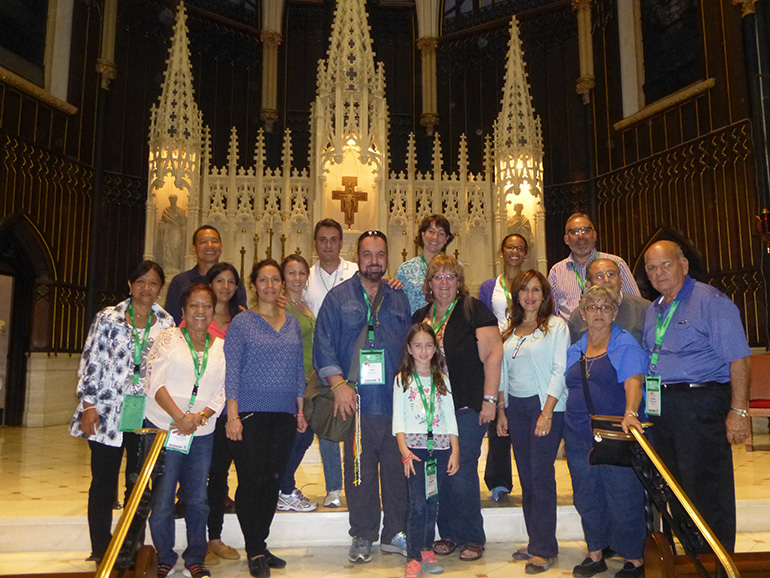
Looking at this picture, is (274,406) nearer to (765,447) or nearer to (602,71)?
(765,447)

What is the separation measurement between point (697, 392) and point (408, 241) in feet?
18.0

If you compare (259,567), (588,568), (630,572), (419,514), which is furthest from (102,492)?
(630,572)

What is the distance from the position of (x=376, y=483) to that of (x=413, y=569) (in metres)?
0.46

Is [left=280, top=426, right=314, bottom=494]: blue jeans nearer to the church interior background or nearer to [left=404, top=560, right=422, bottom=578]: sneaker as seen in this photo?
[left=404, top=560, right=422, bottom=578]: sneaker

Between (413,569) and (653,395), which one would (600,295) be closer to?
(653,395)

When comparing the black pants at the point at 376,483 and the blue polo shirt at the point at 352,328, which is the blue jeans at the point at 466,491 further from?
the blue polo shirt at the point at 352,328

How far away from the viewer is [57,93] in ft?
28.2

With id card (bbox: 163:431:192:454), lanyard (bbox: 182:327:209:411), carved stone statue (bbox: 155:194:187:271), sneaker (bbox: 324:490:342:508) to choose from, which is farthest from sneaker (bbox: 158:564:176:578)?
carved stone statue (bbox: 155:194:187:271)

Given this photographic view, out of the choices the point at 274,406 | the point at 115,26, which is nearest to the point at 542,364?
the point at 274,406

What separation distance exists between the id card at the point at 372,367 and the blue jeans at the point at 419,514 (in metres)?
0.38

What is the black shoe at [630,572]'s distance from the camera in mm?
2952

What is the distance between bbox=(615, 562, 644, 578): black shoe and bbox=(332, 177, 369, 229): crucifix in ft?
18.3

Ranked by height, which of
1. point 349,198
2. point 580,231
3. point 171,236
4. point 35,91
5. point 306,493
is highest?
point 35,91

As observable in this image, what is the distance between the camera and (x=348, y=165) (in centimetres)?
811
